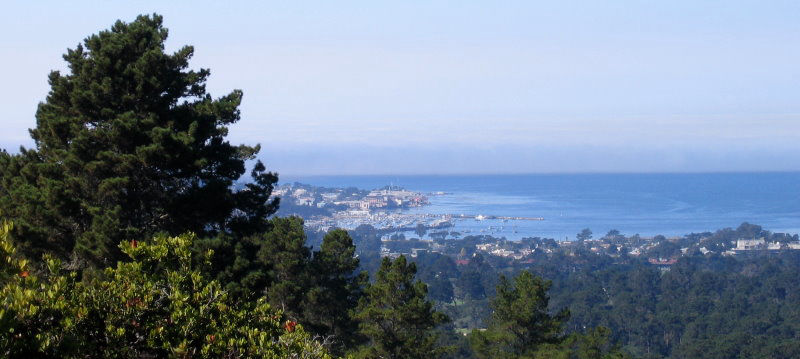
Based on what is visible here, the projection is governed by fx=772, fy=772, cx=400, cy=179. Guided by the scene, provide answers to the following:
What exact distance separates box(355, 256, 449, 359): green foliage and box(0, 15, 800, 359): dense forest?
0.03 m

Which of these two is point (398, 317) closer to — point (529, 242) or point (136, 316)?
point (136, 316)

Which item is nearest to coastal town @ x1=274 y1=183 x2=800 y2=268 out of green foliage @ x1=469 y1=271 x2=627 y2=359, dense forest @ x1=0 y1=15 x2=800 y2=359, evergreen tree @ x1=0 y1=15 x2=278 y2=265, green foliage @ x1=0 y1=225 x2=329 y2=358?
green foliage @ x1=469 y1=271 x2=627 y2=359

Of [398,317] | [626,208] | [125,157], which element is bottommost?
[626,208]

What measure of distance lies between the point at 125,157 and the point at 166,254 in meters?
4.83

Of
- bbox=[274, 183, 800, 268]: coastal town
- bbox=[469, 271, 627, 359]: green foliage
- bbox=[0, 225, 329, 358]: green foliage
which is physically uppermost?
bbox=[0, 225, 329, 358]: green foliage

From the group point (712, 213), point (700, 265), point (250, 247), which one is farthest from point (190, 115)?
point (712, 213)

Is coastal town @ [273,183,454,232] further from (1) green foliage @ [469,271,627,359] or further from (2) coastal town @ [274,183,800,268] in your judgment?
(1) green foliage @ [469,271,627,359]

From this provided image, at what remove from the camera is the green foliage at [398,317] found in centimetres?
1460

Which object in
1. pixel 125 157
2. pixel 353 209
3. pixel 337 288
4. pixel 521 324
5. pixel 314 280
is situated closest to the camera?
pixel 125 157

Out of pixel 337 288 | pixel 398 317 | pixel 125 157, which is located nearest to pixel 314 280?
pixel 337 288

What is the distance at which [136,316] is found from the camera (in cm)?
430

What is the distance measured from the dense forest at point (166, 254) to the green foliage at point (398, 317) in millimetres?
29

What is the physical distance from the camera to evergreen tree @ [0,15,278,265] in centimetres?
922

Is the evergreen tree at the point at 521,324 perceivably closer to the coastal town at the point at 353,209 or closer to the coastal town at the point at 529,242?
the coastal town at the point at 529,242
